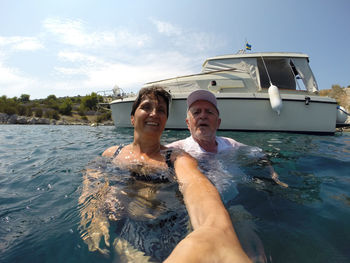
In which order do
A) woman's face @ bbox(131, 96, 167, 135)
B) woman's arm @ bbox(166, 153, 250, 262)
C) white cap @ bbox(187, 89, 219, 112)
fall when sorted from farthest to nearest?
white cap @ bbox(187, 89, 219, 112) → woman's face @ bbox(131, 96, 167, 135) → woman's arm @ bbox(166, 153, 250, 262)

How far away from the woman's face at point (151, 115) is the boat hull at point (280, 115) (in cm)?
595

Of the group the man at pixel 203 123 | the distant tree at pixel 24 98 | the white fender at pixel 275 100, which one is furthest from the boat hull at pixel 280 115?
the distant tree at pixel 24 98

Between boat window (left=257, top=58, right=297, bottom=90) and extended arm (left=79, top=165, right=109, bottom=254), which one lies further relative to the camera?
boat window (left=257, top=58, right=297, bottom=90)

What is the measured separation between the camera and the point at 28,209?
5.57ft

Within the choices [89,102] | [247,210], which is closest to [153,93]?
[247,210]

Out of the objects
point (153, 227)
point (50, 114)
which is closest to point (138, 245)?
point (153, 227)

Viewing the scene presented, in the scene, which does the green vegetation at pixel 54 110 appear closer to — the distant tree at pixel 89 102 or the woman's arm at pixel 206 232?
the distant tree at pixel 89 102

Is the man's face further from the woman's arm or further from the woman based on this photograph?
the woman's arm

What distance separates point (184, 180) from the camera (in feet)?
4.65

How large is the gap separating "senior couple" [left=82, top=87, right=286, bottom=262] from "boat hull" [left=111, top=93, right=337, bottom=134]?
492cm

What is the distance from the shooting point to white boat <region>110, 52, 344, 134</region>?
7457 mm

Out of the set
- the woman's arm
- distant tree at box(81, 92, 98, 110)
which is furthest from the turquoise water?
distant tree at box(81, 92, 98, 110)

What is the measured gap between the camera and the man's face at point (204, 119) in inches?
103

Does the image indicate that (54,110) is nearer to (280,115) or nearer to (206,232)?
(280,115)
